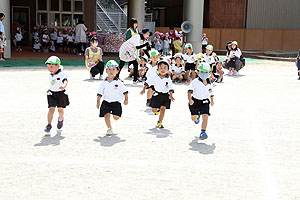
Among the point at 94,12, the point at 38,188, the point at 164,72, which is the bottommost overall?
the point at 38,188

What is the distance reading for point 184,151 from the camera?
6457 millimetres

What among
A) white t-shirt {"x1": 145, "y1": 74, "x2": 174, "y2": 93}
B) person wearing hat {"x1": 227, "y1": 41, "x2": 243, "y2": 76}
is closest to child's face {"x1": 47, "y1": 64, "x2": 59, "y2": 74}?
white t-shirt {"x1": 145, "y1": 74, "x2": 174, "y2": 93}

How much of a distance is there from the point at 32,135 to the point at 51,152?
1.13 meters

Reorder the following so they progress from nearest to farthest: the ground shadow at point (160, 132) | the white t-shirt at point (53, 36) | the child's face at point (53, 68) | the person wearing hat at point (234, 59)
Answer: the child's face at point (53, 68), the ground shadow at point (160, 132), the person wearing hat at point (234, 59), the white t-shirt at point (53, 36)

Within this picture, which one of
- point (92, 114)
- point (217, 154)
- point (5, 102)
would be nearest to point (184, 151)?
point (217, 154)

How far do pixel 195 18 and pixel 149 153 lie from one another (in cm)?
1999

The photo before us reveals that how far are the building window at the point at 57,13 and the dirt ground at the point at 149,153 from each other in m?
20.6

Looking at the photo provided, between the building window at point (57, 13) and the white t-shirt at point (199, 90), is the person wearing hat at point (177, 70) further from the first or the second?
the building window at point (57, 13)

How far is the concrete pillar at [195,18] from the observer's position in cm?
2520

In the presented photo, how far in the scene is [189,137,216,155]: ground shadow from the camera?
21.3ft

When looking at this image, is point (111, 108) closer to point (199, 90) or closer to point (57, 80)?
point (57, 80)

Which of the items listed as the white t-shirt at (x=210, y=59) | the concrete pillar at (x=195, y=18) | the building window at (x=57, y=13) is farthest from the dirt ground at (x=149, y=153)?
the building window at (x=57, y=13)

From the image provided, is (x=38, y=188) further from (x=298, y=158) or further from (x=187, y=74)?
(x=187, y=74)

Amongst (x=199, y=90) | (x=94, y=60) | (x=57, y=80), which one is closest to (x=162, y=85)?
(x=199, y=90)
